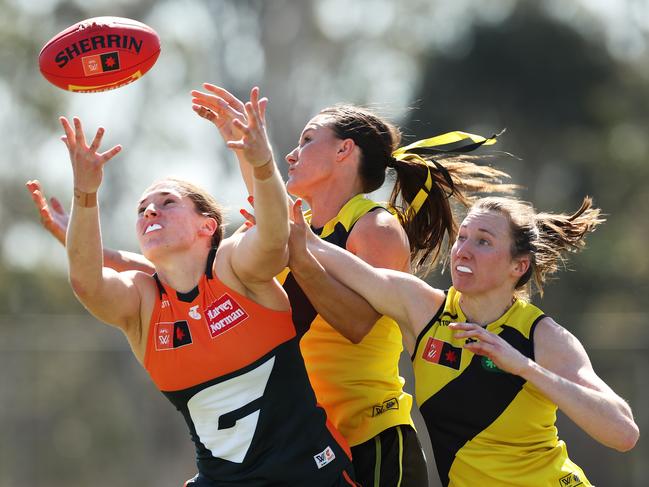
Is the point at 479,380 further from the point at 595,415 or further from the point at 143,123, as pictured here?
the point at 143,123

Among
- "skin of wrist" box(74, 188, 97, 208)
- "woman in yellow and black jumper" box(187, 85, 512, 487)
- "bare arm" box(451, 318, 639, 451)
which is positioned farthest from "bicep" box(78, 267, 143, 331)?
"bare arm" box(451, 318, 639, 451)

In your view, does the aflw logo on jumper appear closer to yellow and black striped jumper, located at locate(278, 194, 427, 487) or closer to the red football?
yellow and black striped jumper, located at locate(278, 194, 427, 487)

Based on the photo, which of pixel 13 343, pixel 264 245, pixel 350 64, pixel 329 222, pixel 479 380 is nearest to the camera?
pixel 264 245

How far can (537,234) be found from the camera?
4.96 metres

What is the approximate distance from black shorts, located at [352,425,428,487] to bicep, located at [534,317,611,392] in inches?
29.3

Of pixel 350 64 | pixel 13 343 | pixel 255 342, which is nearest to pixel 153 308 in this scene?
pixel 255 342

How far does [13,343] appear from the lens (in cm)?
1334

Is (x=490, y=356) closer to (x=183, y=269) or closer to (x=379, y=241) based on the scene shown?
(x=379, y=241)

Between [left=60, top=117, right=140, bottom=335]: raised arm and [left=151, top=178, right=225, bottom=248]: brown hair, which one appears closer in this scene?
[left=60, top=117, right=140, bottom=335]: raised arm

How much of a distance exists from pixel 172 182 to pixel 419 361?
4.12 ft

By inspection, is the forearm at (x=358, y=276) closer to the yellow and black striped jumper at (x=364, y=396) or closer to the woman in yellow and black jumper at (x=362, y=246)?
the woman in yellow and black jumper at (x=362, y=246)

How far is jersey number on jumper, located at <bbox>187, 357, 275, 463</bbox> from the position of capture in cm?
449

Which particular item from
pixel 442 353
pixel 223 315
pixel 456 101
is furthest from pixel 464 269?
pixel 456 101

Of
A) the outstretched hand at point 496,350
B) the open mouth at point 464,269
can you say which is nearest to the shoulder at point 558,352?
the outstretched hand at point 496,350
